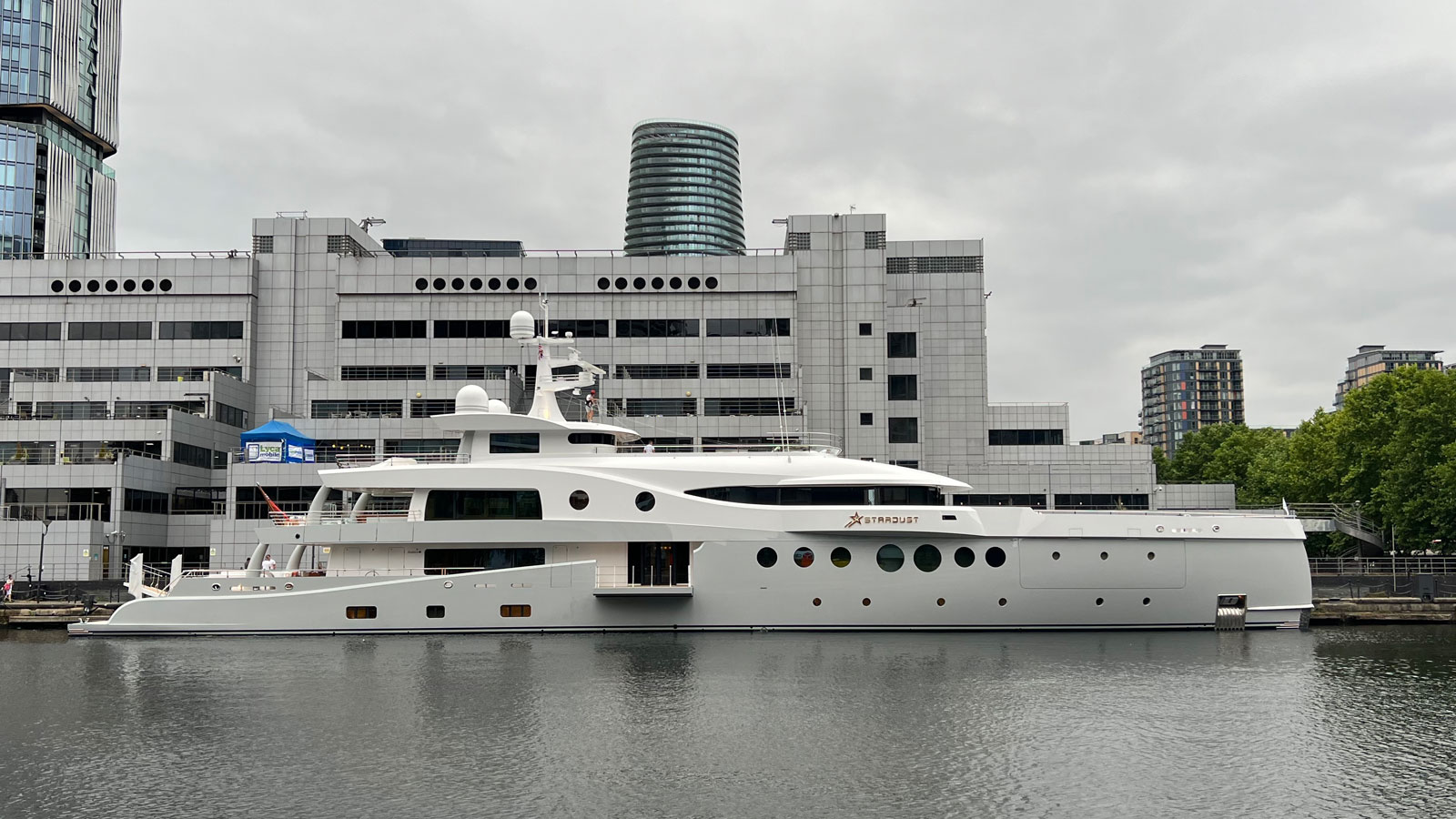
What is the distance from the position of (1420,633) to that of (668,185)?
13511 centimetres

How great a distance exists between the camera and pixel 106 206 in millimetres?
90625

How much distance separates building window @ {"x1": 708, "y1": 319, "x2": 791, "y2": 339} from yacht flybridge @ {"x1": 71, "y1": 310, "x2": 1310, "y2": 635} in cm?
2517

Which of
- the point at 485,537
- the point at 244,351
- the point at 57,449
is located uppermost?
the point at 244,351

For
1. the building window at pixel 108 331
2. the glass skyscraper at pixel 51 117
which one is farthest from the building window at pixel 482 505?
the glass skyscraper at pixel 51 117

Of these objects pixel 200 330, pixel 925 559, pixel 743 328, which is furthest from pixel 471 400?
pixel 200 330

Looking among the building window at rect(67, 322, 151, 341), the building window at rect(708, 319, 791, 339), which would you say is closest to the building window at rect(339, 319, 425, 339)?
the building window at rect(67, 322, 151, 341)

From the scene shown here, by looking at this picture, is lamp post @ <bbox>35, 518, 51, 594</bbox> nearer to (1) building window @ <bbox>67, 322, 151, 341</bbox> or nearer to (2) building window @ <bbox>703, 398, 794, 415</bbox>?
(1) building window @ <bbox>67, 322, 151, 341</bbox>

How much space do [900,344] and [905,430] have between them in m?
4.32

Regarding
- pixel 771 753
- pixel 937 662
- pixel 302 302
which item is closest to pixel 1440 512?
pixel 937 662

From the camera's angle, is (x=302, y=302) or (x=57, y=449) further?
(x=302, y=302)

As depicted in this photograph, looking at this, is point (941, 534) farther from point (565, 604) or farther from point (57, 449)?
point (57, 449)

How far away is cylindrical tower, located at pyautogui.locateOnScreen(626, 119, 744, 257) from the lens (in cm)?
15612

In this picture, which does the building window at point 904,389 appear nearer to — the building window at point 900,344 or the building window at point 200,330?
the building window at point 900,344

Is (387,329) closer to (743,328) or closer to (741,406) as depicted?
(743,328)
